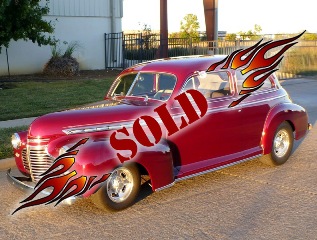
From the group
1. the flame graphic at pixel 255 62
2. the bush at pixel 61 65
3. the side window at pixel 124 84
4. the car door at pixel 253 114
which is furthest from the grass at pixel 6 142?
the bush at pixel 61 65

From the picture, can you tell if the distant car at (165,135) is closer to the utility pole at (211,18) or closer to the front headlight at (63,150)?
→ the front headlight at (63,150)

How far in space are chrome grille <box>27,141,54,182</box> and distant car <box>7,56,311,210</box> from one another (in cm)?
1

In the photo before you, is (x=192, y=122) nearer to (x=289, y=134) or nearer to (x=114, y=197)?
(x=114, y=197)

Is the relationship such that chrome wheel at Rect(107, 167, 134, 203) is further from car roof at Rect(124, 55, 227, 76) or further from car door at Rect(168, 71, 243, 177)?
car roof at Rect(124, 55, 227, 76)

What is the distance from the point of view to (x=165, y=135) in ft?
19.6

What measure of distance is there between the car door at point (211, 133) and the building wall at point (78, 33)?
14513 mm

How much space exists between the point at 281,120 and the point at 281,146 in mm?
526

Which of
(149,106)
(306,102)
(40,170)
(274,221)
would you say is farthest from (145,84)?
(306,102)

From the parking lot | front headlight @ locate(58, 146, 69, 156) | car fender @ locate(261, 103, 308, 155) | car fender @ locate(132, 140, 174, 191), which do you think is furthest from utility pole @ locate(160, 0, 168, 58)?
front headlight @ locate(58, 146, 69, 156)

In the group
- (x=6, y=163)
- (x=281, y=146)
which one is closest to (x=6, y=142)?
(x=6, y=163)

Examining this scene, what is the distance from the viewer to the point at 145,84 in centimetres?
662

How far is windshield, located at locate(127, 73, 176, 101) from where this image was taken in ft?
20.8

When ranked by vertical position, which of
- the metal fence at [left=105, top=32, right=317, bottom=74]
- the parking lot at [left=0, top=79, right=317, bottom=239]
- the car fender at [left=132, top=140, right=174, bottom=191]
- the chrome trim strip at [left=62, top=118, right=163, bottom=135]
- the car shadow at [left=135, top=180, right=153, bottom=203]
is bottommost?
the parking lot at [left=0, top=79, right=317, bottom=239]

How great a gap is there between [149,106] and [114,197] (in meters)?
1.30
